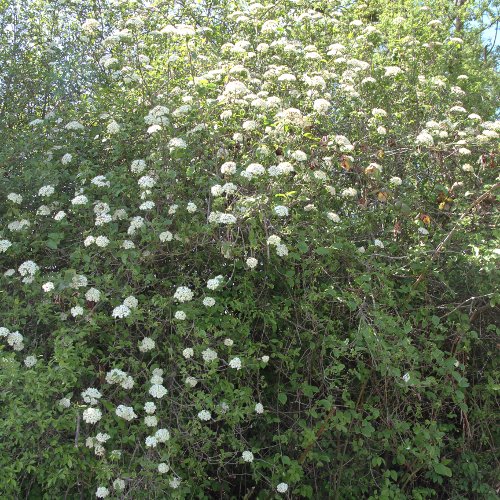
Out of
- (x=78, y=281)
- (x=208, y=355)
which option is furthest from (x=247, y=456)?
(x=78, y=281)

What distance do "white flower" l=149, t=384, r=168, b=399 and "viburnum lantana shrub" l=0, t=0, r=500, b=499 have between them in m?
0.08

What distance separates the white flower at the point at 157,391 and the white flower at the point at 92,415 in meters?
0.25

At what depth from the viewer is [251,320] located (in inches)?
140

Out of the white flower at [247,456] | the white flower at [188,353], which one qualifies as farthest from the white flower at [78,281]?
the white flower at [247,456]

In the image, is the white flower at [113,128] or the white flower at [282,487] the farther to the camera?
the white flower at [113,128]

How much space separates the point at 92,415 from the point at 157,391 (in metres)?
0.30

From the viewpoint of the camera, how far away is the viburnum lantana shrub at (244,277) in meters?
3.23

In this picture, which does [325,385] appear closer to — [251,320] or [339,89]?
[251,320]

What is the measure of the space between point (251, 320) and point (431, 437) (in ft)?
3.57

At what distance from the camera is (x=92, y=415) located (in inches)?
119

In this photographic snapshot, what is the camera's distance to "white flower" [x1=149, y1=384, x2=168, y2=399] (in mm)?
3160

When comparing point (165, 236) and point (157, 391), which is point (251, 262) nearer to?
point (165, 236)

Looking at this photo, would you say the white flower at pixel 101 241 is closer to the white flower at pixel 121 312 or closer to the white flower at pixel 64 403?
the white flower at pixel 121 312

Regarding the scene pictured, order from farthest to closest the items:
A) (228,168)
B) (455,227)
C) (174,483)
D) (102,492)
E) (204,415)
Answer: (455,227) → (228,168) → (204,415) → (174,483) → (102,492)
